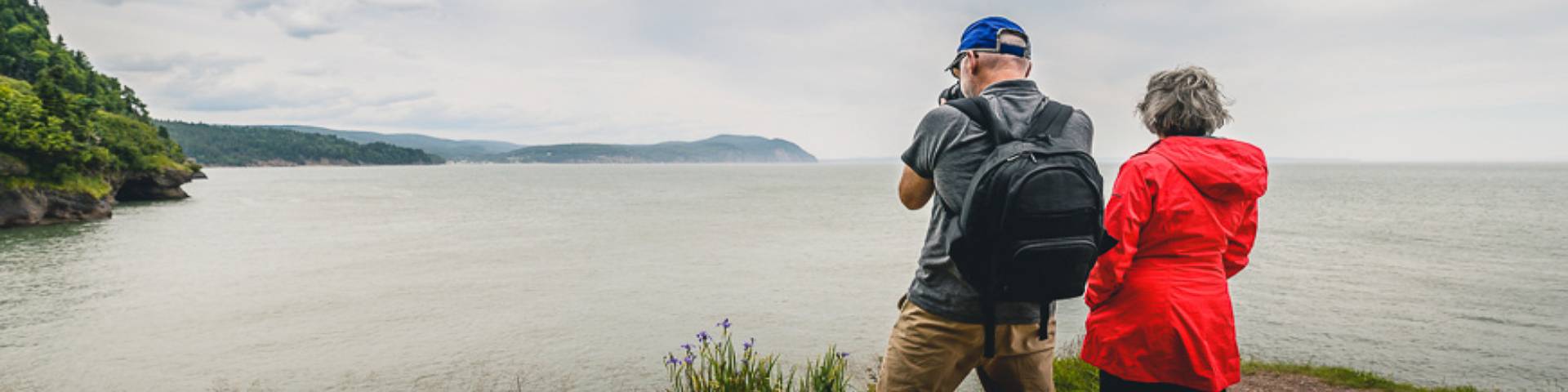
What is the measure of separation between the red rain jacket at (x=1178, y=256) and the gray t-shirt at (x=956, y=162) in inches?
11.8

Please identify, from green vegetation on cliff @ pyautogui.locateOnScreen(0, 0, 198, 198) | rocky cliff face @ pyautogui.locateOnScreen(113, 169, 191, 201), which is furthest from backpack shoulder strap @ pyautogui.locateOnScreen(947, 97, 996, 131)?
rocky cliff face @ pyautogui.locateOnScreen(113, 169, 191, 201)

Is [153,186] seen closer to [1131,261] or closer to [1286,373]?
[1286,373]

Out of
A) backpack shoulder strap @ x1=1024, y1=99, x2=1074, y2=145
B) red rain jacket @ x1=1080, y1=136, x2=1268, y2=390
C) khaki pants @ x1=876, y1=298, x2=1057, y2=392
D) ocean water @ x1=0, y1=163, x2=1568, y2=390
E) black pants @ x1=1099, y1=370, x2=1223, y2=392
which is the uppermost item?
backpack shoulder strap @ x1=1024, y1=99, x2=1074, y2=145

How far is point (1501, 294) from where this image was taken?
15.9 metres

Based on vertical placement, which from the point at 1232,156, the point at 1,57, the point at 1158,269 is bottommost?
the point at 1158,269

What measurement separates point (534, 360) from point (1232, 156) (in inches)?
384

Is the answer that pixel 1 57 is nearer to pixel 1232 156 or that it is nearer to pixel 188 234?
pixel 188 234

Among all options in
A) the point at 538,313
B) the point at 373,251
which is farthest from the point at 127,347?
the point at 373,251

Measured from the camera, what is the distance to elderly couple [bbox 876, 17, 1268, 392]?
8.77 ft

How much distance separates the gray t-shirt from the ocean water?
720cm

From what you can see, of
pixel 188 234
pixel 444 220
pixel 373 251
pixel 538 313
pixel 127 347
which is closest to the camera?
pixel 127 347

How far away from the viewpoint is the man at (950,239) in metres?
2.53

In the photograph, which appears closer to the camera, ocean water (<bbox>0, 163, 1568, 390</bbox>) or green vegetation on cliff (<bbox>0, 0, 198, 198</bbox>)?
ocean water (<bbox>0, 163, 1568, 390</bbox>)

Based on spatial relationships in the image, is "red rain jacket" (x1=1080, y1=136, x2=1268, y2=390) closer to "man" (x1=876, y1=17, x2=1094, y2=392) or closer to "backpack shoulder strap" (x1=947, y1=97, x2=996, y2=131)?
"man" (x1=876, y1=17, x2=1094, y2=392)
